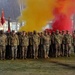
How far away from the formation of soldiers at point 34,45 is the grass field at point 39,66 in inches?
31.5

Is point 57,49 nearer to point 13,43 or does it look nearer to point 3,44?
point 13,43

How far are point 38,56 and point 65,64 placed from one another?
9.39 feet

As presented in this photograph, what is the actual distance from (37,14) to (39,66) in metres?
10.2

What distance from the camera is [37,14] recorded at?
26047 mm

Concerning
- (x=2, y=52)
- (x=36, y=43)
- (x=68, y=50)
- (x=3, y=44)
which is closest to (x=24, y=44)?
(x=36, y=43)

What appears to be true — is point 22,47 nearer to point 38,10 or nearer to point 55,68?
point 55,68

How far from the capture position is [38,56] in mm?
19594

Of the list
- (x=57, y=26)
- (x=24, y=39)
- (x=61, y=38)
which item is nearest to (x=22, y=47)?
(x=24, y=39)

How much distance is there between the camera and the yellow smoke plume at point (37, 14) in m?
25.4

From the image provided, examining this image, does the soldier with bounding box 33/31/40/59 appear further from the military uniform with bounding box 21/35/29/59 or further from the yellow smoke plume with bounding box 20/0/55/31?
the yellow smoke plume with bounding box 20/0/55/31

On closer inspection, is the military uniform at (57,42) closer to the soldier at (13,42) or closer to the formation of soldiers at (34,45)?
the formation of soldiers at (34,45)

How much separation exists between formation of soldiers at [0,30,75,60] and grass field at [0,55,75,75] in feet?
2.62

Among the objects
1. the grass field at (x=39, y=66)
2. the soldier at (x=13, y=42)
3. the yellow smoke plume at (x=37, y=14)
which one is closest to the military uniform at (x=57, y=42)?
the grass field at (x=39, y=66)

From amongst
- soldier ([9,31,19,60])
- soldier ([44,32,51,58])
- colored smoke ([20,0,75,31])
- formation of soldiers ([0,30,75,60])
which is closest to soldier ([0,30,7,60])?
formation of soldiers ([0,30,75,60])
